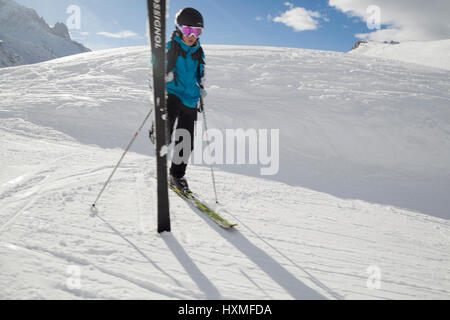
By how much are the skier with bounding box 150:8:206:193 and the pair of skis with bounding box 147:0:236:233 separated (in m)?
0.73

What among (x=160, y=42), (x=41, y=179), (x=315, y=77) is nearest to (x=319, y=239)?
(x=160, y=42)

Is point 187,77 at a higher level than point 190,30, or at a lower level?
lower

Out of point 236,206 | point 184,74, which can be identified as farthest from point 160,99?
point 236,206

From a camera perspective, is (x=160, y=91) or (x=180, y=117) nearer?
(x=160, y=91)

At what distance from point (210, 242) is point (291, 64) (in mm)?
9743

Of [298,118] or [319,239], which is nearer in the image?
[319,239]

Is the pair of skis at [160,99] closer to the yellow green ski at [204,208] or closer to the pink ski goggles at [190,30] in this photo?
the yellow green ski at [204,208]

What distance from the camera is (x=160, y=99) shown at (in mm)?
2182

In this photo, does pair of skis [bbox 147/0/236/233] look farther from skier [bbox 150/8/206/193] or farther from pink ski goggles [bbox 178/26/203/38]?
pink ski goggles [bbox 178/26/203/38]

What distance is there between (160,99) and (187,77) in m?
1.10

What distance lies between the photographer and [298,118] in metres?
6.21

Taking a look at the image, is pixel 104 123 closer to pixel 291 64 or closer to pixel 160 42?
pixel 160 42

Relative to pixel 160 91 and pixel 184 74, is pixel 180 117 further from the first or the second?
pixel 160 91

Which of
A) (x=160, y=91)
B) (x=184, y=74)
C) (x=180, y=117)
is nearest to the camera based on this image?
(x=160, y=91)
